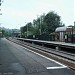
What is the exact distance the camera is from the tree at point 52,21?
→ 126969mm

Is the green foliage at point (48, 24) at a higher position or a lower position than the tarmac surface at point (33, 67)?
higher

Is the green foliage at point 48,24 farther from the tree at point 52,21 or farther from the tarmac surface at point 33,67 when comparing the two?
the tarmac surface at point 33,67

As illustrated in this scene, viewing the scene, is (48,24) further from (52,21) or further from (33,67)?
(33,67)

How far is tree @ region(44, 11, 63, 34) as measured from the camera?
126969 mm

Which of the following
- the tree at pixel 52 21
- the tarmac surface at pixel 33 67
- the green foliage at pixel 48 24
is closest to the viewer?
the tarmac surface at pixel 33 67

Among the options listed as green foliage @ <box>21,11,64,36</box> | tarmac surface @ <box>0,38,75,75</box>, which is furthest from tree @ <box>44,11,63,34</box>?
tarmac surface @ <box>0,38,75,75</box>

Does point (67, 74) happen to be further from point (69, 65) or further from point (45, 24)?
point (45, 24)

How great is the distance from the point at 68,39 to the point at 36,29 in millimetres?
77013

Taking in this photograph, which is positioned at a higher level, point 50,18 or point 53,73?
point 50,18

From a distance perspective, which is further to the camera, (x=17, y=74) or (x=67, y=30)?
(x=67, y=30)

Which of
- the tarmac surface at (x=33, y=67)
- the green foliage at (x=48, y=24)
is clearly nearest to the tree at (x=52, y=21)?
the green foliage at (x=48, y=24)

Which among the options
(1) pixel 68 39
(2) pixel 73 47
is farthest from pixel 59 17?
(2) pixel 73 47

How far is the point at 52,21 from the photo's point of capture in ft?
435

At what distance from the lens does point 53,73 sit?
1308 centimetres
